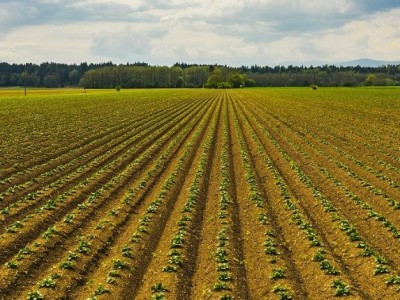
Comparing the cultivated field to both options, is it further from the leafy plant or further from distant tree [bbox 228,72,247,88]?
distant tree [bbox 228,72,247,88]

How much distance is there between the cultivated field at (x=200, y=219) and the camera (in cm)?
1075

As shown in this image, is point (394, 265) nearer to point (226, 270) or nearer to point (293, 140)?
point (226, 270)

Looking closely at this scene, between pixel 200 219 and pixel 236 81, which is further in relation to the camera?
pixel 236 81

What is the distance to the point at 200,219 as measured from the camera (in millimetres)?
15664

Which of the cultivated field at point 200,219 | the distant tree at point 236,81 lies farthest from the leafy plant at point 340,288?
→ the distant tree at point 236,81

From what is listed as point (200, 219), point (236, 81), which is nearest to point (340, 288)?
point (200, 219)

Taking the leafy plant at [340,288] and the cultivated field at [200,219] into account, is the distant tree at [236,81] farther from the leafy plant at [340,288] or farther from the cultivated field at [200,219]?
the leafy plant at [340,288]

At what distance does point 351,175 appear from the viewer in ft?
68.9

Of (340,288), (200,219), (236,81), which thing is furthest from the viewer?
(236,81)

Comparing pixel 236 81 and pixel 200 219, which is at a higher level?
pixel 236 81

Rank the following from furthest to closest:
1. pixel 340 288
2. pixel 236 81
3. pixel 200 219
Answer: pixel 236 81
pixel 200 219
pixel 340 288

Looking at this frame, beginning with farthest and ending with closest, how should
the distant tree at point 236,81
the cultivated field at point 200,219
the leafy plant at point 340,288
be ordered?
the distant tree at point 236,81, the cultivated field at point 200,219, the leafy plant at point 340,288

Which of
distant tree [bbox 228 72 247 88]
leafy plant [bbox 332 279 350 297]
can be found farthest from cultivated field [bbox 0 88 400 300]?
distant tree [bbox 228 72 247 88]

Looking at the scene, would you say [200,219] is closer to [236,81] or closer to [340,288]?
[340,288]
